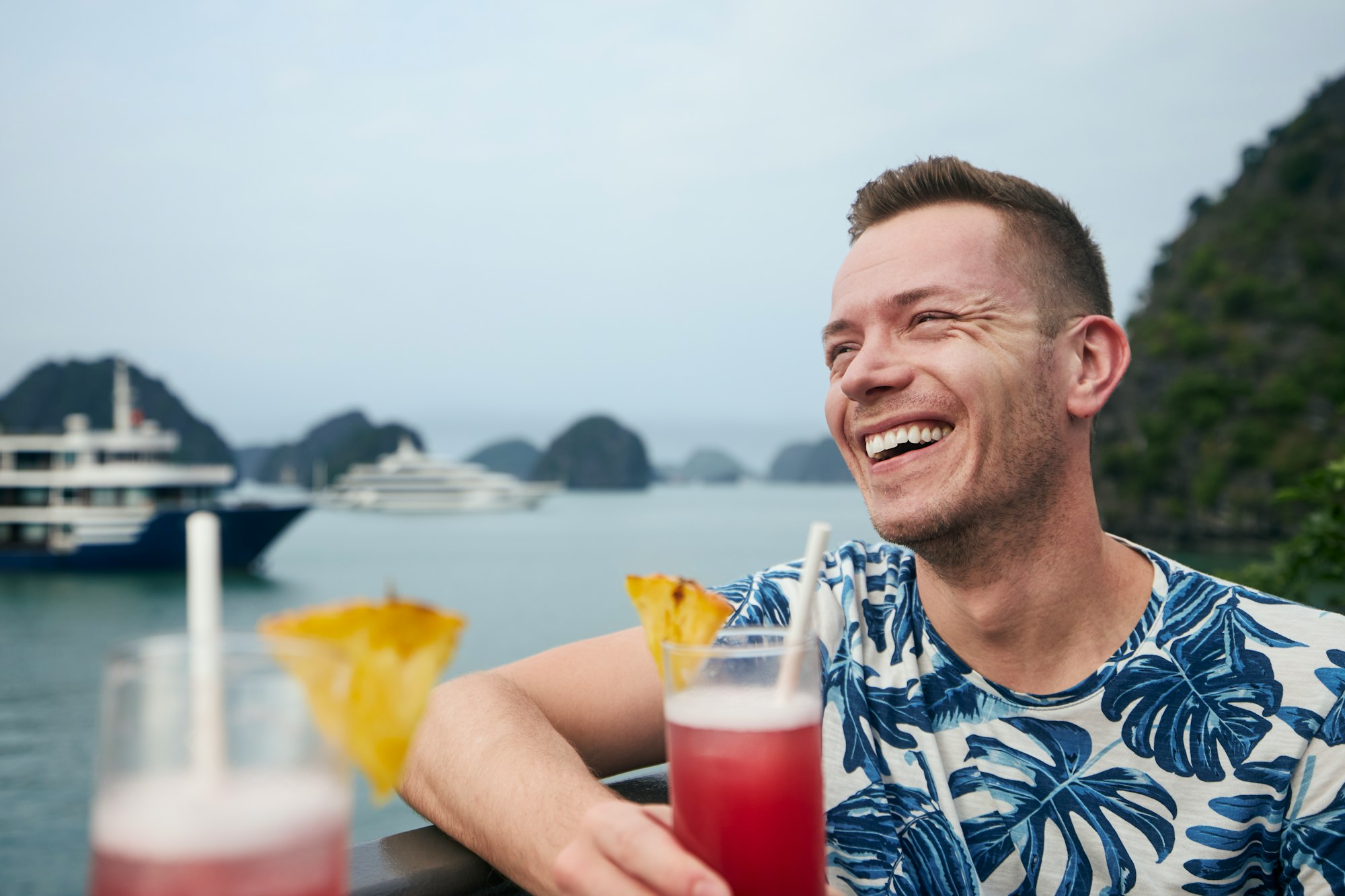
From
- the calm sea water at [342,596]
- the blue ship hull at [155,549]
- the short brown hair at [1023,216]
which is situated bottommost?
the calm sea water at [342,596]

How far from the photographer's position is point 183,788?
548 mm

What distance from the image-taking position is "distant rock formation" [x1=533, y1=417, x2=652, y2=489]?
101 m

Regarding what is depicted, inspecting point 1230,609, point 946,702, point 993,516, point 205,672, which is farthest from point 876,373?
point 205,672

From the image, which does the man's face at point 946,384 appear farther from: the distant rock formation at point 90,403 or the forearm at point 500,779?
the distant rock formation at point 90,403

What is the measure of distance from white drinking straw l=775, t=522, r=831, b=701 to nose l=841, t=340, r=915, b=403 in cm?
66

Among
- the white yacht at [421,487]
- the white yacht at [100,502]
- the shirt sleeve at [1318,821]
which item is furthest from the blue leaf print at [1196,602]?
the white yacht at [421,487]

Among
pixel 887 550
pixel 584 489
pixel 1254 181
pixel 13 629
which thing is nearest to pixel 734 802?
pixel 887 550

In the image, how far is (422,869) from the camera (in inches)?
47.5

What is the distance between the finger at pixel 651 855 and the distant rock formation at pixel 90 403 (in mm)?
68898

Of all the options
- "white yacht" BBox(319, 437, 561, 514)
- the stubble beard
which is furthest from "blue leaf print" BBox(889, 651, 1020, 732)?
"white yacht" BBox(319, 437, 561, 514)

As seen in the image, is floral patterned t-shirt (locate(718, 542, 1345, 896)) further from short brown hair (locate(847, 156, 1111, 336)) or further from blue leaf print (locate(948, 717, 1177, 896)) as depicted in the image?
short brown hair (locate(847, 156, 1111, 336))

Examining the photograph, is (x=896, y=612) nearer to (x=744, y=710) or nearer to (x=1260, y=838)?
(x=1260, y=838)

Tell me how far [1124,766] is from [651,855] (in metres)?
0.90

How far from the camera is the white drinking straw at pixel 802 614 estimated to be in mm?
817
